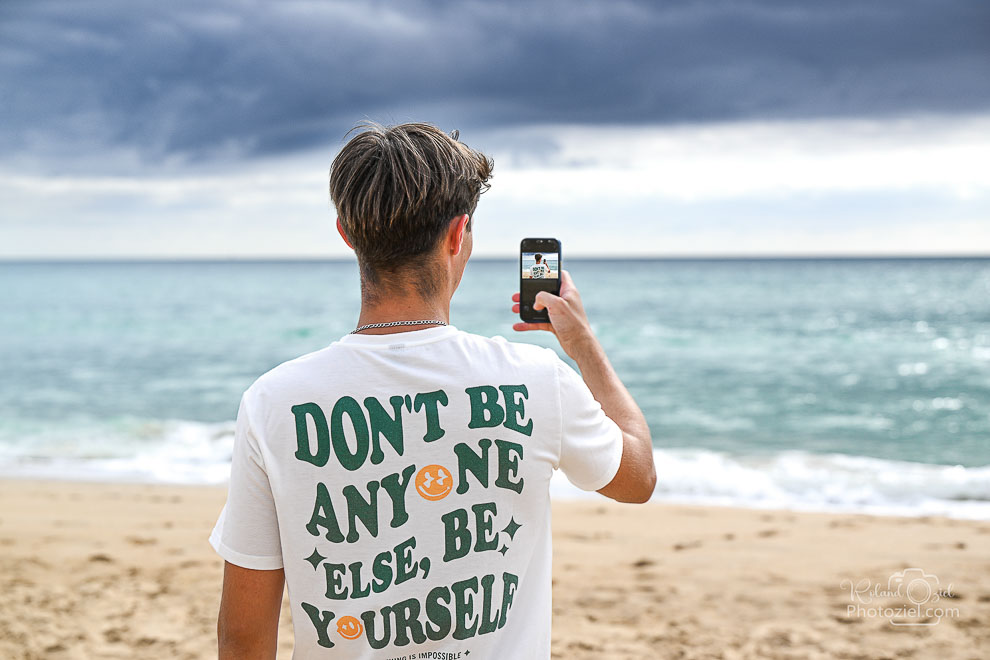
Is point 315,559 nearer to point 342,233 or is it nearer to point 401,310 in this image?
point 401,310

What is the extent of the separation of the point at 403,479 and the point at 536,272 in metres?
0.84

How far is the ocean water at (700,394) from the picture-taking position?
8.34 metres

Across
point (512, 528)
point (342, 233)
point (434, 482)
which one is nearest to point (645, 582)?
point (512, 528)

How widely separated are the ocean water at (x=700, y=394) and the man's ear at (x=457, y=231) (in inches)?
251

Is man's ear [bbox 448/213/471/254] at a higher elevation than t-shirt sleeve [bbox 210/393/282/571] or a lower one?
higher

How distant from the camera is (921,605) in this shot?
178 inches

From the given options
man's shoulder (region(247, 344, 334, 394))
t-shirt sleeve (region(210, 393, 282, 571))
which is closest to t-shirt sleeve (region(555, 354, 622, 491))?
man's shoulder (region(247, 344, 334, 394))

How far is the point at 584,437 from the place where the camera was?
1.34 m

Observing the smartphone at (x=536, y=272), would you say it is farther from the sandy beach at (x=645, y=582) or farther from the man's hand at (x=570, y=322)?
the sandy beach at (x=645, y=582)

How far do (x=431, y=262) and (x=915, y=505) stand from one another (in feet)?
24.0

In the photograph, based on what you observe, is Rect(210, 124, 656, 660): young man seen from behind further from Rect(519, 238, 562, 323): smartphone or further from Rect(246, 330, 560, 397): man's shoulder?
Rect(519, 238, 562, 323): smartphone

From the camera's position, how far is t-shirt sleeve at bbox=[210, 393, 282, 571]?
126 cm

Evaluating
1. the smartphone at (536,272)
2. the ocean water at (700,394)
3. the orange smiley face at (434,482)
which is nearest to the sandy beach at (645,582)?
the ocean water at (700,394)

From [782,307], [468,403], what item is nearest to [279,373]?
[468,403]
